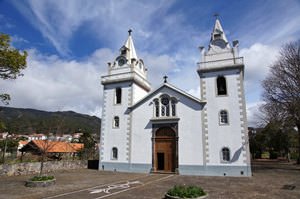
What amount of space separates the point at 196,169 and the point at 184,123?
161 inches

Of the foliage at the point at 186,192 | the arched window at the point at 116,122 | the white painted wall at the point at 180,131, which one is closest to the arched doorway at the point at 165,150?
the white painted wall at the point at 180,131

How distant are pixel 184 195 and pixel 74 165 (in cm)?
1859

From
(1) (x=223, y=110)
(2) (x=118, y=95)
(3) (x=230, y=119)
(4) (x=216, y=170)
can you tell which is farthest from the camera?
(2) (x=118, y=95)

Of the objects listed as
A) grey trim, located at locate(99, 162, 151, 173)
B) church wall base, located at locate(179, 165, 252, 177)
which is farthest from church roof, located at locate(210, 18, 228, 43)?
grey trim, located at locate(99, 162, 151, 173)

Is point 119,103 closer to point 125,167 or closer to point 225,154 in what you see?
point 125,167

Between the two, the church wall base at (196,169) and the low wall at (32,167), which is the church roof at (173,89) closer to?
the church wall base at (196,169)

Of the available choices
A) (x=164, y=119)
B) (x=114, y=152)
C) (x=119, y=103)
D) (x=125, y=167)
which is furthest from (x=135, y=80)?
(x=125, y=167)

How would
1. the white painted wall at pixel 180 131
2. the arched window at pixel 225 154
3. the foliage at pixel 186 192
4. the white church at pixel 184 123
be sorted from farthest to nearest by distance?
the white painted wall at pixel 180 131, the white church at pixel 184 123, the arched window at pixel 225 154, the foliage at pixel 186 192

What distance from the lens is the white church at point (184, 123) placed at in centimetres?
1898

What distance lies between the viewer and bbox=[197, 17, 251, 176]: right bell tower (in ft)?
60.6

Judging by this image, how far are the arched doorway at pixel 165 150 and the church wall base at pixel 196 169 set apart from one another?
3.05 ft

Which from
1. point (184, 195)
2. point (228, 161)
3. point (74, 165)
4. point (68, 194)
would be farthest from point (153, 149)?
point (184, 195)

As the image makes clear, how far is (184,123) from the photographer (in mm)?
20734

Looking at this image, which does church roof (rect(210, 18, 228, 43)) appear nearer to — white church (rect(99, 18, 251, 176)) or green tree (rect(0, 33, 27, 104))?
white church (rect(99, 18, 251, 176))
